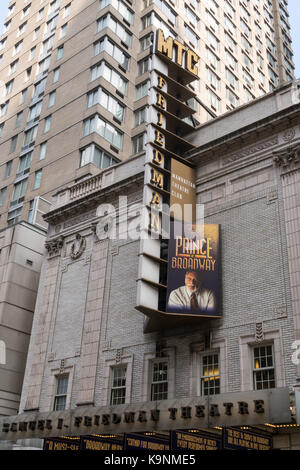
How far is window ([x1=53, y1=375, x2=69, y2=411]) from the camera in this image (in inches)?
947

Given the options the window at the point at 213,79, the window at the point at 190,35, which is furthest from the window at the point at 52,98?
the window at the point at 213,79

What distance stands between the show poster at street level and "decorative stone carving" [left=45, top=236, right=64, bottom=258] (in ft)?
28.1

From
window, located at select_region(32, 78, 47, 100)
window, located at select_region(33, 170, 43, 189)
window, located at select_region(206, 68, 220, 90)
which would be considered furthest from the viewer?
window, located at select_region(206, 68, 220, 90)

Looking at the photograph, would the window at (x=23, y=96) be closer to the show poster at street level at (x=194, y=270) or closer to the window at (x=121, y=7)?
the window at (x=121, y=7)

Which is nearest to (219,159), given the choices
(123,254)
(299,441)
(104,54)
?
(123,254)

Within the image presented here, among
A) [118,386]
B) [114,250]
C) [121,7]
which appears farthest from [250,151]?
[121,7]

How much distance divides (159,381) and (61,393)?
5766 mm

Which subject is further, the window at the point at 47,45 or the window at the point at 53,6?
the window at the point at 53,6

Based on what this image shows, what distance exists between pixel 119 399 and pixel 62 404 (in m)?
3.54

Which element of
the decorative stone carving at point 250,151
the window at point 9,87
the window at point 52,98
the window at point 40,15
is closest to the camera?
the decorative stone carving at point 250,151

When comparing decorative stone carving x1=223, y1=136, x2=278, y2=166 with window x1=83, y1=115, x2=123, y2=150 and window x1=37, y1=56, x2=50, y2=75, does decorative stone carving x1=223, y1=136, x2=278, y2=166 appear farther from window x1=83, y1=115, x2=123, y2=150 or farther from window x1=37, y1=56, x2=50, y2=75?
window x1=37, y1=56, x2=50, y2=75

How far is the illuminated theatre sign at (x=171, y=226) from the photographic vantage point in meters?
20.4

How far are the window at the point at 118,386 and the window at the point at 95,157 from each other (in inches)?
772

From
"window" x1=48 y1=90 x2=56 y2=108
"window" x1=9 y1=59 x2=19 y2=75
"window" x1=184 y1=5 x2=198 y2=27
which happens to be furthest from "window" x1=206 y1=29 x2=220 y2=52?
"window" x1=9 y1=59 x2=19 y2=75
